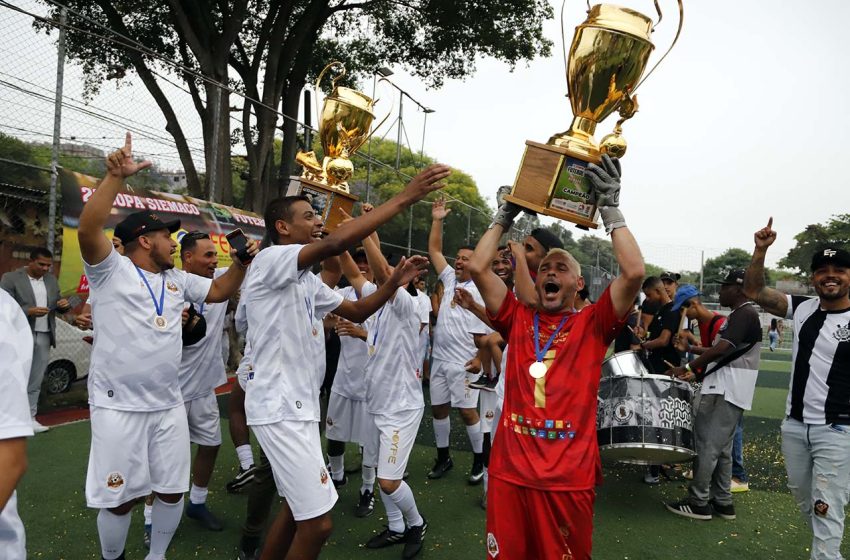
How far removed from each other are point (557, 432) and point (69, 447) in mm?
6274

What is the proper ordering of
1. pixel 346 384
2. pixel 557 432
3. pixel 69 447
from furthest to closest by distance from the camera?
pixel 69 447
pixel 346 384
pixel 557 432

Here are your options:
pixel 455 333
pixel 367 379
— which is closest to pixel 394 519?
pixel 367 379

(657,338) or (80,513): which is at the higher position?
(657,338)

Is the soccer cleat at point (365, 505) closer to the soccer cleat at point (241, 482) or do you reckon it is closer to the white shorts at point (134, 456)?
the soccer cleat at point (241, 482)

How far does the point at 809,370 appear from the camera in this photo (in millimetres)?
4266

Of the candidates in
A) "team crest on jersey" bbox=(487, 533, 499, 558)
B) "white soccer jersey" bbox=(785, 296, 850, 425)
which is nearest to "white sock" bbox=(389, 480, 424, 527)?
"team crest on jersey" bbox=(487, 533, 499, 558)

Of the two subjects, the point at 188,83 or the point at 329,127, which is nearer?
the point at 329,127

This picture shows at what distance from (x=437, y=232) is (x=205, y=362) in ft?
7.61

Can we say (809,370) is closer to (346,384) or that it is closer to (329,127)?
(346,384)

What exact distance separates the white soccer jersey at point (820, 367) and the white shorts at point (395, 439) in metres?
2.78

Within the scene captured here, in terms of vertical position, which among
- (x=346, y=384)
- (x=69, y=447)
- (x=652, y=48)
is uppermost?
(x=652, y=48)

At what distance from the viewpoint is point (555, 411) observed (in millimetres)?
2934

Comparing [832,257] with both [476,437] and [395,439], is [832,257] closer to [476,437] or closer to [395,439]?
[395,439]

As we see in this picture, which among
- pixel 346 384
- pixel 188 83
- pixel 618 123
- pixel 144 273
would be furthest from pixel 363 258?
pixel 188 83
